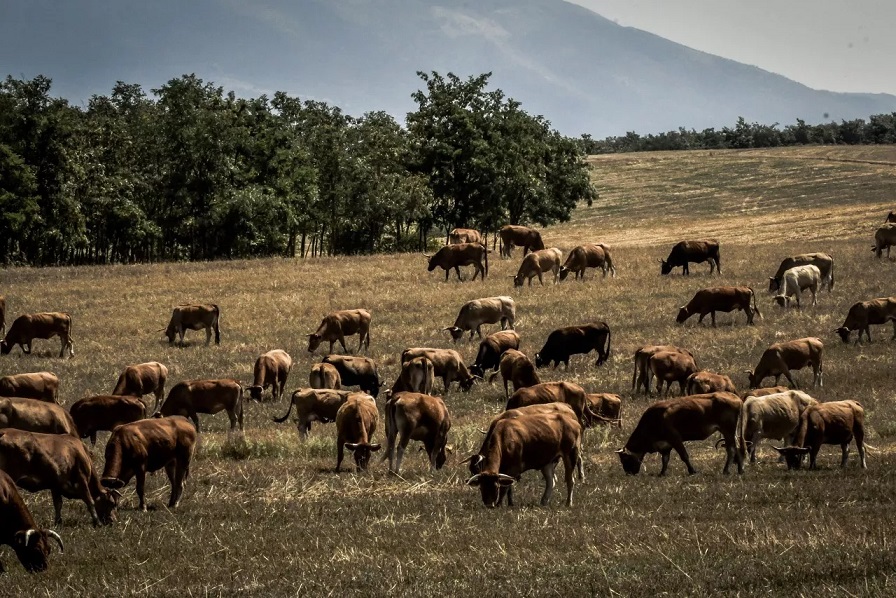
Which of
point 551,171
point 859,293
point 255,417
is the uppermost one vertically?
point 551,171

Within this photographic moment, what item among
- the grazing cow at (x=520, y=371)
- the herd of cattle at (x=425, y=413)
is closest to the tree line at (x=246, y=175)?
the herd of cattle at (x=425, y=413)

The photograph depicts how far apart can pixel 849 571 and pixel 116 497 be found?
29.6 feet

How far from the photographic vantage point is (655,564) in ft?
37.5

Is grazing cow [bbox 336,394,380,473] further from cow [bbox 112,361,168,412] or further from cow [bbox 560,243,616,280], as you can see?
cow [bbox 560,243,616,280]

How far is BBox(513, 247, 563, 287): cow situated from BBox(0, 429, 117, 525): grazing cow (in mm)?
32015

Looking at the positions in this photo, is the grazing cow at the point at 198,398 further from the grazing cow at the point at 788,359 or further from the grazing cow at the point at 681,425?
the grazing cow at the point at 788,359

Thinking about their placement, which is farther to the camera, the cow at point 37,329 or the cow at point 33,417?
the cow at point 37,329

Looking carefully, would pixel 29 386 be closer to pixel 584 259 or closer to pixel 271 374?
pixel 271 374

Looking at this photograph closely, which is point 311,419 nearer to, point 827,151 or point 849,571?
point 849,571

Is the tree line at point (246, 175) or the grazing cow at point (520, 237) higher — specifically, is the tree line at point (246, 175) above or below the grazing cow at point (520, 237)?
above

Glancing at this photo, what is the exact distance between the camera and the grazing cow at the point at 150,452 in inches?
606

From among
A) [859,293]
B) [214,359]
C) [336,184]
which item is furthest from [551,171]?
[214,359]

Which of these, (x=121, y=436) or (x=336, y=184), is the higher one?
(x=336, y=184)

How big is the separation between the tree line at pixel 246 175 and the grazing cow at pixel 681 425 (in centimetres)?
5431
